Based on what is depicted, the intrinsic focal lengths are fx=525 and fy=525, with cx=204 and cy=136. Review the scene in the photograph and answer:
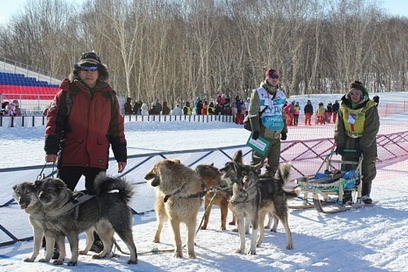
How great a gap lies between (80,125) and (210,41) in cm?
3929

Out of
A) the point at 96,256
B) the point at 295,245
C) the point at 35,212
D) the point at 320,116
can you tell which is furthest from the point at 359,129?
the point at 320,116

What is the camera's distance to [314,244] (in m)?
5.61

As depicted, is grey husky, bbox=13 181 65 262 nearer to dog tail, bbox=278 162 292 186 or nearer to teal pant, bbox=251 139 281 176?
dog tail, bbox=278 162 292 186

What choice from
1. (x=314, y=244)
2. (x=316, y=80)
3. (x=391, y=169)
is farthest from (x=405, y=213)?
(x=316, y=80)

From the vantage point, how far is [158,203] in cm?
547

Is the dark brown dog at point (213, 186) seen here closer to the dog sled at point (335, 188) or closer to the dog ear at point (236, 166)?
the dog ear at point (236, 166)

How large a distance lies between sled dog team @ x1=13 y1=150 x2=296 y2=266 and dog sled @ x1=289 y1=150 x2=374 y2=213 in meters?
1.02

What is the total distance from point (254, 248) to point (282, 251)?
14.0 inches

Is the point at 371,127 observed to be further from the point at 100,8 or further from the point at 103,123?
the point at 100,8

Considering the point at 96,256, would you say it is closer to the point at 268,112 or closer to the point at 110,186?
the point at 110,186

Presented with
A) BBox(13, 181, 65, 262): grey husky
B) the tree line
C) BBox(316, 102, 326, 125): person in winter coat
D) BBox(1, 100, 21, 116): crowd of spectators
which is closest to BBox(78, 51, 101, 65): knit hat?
BBox(13, 181, 65, 262): grey husky

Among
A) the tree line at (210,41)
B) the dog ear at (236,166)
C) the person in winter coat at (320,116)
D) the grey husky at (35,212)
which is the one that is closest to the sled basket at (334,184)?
the dog ear at (236,166)

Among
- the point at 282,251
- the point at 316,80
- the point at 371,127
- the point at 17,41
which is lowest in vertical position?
the point at 282,251

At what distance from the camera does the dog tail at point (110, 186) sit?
4555mm
